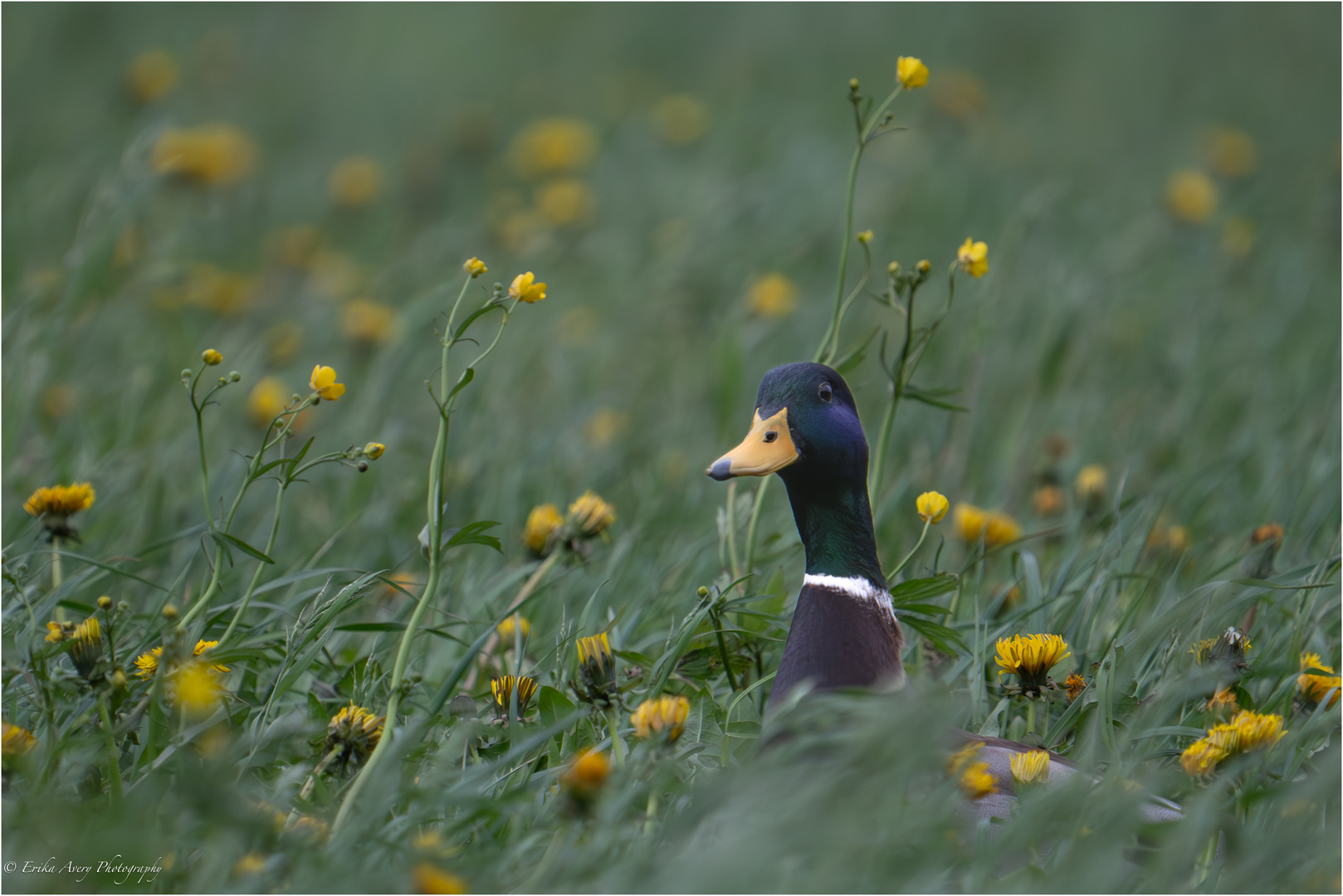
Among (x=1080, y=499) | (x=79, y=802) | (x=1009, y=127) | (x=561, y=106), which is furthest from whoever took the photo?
(x=561, y=106)

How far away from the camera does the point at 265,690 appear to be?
6.55ft

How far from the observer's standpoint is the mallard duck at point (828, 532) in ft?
5.78

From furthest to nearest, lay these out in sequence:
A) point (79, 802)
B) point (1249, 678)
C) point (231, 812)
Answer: point (1249, 678), point (79, 802), point (231, 812)

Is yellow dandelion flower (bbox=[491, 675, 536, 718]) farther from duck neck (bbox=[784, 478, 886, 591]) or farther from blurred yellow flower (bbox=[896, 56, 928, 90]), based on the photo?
blurred yellow flower (bbox=[896, 56, 928, 90])

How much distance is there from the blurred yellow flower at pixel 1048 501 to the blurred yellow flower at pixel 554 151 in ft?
10.3

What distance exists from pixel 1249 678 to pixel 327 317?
3634 mm

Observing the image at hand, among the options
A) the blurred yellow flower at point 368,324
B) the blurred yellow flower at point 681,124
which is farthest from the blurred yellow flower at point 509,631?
the blurred yellow flower at point 681,124

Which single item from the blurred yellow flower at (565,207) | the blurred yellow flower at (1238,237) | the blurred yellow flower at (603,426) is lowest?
the blurred yellow flower at (603,426)

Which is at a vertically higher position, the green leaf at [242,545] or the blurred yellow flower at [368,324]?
the blurred yellow flower at [368,324]

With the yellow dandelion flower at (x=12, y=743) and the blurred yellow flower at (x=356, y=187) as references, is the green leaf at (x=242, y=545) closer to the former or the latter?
the yellow dandelion flower at (x=12, y=743)

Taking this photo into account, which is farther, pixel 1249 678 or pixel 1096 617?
pixel 1096 617

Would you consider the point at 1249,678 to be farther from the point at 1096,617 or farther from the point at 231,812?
the point at 231,812

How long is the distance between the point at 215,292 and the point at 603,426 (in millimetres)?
1689

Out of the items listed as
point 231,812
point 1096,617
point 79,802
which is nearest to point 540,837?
point 231,812
